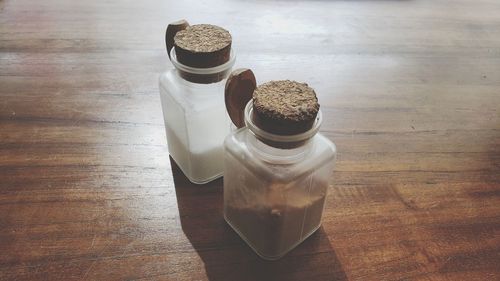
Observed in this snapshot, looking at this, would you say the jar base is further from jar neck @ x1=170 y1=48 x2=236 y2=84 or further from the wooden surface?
jar neck @ x1=170 y1=48 x2=236 y2=84

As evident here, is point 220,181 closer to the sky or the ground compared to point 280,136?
closer to the ground

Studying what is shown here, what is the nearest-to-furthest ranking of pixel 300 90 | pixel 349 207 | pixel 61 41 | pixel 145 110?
1. pixel 300 90
2. pixel 349 207
3. pixel 145 110
4. pixel 61 41

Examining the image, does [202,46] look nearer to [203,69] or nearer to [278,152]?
[203,69]

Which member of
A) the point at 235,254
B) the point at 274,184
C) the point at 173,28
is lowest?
the point at 235,254

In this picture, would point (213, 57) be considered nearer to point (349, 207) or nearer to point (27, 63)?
point (349, 207)

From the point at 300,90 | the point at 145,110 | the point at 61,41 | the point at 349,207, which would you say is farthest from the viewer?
the point at 61,41

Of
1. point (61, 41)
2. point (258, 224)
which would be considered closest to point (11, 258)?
point (258, 224)

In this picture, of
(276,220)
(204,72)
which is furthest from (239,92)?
(276,220)
